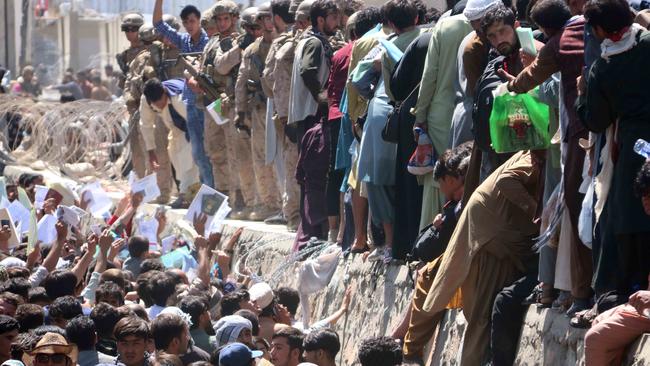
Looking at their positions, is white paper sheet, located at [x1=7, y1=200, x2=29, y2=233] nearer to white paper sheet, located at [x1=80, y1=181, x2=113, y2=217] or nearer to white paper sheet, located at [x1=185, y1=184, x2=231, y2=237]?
white paper sheet, located at [x1=80, y1=181, x2=113, y2=217]

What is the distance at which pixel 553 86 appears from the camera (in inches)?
353

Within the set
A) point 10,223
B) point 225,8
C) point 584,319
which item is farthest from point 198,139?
point 584,319

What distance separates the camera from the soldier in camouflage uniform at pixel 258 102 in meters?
15.4

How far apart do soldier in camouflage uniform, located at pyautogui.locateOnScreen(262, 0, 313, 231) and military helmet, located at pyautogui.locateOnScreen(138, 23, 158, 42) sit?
440cm

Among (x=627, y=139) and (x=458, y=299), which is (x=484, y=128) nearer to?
(x=458, y=299)

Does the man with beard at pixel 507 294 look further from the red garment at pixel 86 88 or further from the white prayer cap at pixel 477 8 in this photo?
the red garment at pixel 86 88

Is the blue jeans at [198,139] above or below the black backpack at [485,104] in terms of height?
below

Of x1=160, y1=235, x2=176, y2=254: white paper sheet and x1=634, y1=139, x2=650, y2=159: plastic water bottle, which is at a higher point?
x1=634, y1=139, x2=650, y2=159: plastic water bottle

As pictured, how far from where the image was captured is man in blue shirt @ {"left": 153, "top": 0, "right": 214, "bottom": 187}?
17.7 meters

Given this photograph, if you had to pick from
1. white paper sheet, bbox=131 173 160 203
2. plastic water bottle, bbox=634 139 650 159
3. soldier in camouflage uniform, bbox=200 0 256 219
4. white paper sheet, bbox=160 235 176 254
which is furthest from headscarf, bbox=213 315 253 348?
soldier in camouflage uniform, bbox=200 0 256 219

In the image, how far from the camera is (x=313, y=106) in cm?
1355

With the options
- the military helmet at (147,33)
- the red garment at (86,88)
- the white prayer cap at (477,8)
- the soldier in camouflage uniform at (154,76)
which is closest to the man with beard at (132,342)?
the white prayer cap at (477,8)

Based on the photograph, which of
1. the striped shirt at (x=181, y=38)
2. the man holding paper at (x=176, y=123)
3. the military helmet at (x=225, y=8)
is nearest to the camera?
the military helmet at (x=225, y=8)

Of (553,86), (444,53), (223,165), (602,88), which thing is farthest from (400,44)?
(223,165)
